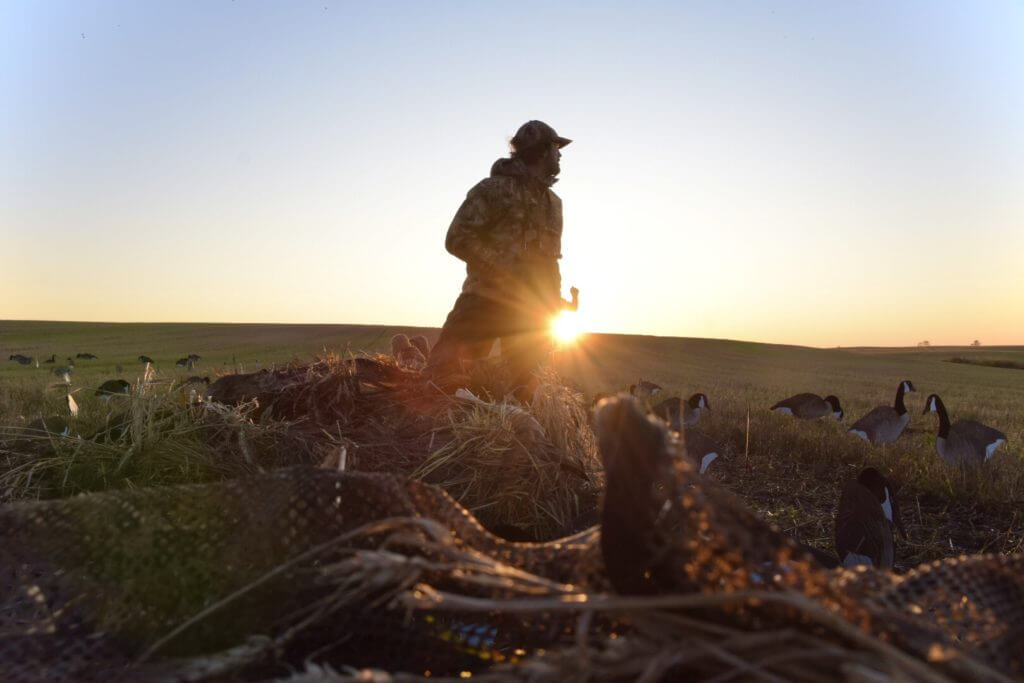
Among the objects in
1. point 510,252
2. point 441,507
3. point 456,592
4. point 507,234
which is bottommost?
point 456,592

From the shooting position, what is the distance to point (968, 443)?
6230 millimetres

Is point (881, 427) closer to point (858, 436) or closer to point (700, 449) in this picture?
point (858, 436)

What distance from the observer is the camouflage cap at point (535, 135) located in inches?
227

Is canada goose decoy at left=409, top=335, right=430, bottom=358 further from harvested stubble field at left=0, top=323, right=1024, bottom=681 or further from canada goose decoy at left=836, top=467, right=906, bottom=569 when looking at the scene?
canada goose decoy at left=836, top=467, right=906, bottom=569

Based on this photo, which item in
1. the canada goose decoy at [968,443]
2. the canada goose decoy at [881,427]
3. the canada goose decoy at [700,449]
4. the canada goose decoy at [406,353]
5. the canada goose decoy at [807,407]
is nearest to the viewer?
the canada goose decoy at [700,449]

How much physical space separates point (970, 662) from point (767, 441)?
739 centimetres

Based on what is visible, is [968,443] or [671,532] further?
[968,443]

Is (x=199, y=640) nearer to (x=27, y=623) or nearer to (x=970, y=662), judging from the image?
(x=27, y=623)

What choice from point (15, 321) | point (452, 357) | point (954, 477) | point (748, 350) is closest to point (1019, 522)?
point (954, 477)

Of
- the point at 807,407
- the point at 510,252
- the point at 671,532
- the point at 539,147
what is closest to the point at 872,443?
the point at 807,407

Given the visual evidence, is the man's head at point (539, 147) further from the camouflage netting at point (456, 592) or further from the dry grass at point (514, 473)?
the camouflage netting at point (456, 592)

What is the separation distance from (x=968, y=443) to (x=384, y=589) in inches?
270

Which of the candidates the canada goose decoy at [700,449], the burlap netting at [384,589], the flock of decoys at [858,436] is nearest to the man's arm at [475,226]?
the flock of decoys at [858,436]

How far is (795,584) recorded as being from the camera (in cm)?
91
